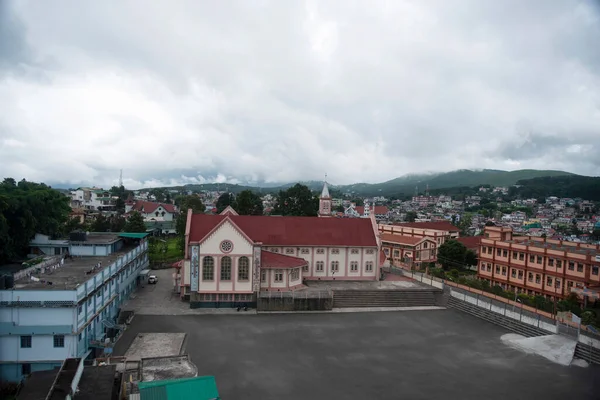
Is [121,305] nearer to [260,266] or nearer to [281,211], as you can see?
[260,266]

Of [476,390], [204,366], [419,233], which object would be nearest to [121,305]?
[204,366]

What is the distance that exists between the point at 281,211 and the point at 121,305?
124 ft

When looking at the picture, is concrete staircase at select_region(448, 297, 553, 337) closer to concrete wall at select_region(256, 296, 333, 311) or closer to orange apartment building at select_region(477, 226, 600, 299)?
orange apartment building at select_region(477, 226, 600, 299)

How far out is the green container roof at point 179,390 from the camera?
12961mm

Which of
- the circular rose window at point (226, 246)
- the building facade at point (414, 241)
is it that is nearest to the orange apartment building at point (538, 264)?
the building facade at point (414, 241)

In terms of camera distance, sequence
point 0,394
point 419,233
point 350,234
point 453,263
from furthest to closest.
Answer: point 419,233
point 453,263
point 350,234
point 0,394

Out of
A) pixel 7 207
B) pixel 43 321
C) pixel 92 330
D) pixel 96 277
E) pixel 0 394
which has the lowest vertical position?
pixel 0 394

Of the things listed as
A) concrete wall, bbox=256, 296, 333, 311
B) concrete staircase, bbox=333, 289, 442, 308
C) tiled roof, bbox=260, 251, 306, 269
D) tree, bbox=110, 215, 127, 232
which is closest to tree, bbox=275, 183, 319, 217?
tree, bbox=110, 215, 127, 232

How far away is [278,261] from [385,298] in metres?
9.20

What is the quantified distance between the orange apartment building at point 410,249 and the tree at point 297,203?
15.1m

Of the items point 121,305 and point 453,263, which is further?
point 453,263

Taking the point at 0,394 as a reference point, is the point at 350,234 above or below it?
above

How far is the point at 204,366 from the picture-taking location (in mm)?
20125

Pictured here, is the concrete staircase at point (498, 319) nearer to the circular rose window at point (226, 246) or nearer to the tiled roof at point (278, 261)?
the tiled roof at point (278, 261)
